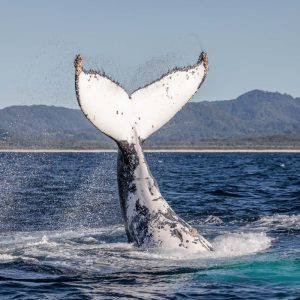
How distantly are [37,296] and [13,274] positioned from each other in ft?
4.19

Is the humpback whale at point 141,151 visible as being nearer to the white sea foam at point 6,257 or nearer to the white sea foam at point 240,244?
the white sea foam at point 240,244

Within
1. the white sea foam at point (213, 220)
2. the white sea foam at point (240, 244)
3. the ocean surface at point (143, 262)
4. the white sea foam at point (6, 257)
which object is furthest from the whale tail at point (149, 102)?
the white sea foam at point (213, 220)

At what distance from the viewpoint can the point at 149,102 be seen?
422 inches

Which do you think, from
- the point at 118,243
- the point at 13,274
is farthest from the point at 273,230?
the point at 13,274

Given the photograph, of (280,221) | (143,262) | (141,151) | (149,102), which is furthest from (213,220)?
(149,102)

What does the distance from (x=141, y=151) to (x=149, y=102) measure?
0.74 m

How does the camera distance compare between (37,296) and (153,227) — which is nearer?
(37,296)

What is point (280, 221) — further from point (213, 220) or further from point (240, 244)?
point (240, 244)

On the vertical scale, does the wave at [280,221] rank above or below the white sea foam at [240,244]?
above

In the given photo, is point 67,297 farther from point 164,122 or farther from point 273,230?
point 273,230

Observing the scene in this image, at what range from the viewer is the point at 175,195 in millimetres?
27672

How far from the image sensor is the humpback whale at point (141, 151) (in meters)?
10.6

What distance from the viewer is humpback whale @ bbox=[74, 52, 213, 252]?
10617mm

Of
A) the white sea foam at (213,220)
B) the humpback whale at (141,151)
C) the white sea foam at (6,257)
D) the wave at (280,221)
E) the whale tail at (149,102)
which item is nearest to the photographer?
the whale tail at (149,102)
